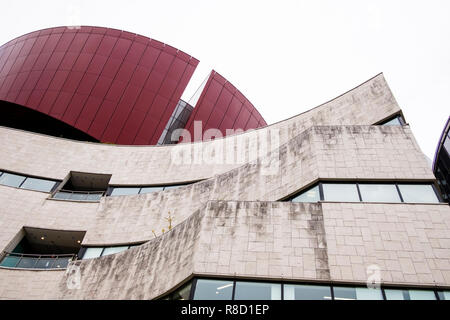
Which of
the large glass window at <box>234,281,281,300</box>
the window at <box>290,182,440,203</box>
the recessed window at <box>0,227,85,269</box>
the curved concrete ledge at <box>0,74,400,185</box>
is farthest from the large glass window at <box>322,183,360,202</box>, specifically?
the recessed window at <box>0,227,85,269</box>

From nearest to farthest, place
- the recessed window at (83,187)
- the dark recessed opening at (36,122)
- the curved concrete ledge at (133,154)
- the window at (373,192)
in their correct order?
the window at (373,192), the curved concrete ledge at (133,154), the recessed window at (83,187), the dark recessed opening at (36,122)

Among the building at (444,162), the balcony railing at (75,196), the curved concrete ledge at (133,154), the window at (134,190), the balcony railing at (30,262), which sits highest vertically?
the building at (444,162)

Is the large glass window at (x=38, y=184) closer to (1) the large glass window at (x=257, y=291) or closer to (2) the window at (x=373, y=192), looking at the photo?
(1) the large glass window at (x=257, y=291)

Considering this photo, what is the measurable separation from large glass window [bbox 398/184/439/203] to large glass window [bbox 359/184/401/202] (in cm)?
27

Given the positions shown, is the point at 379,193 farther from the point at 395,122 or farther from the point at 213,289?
the point at 213,289

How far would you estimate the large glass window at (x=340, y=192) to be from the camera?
12.4m

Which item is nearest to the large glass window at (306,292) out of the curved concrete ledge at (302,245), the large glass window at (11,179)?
the curved concrete ledge at (302,245)

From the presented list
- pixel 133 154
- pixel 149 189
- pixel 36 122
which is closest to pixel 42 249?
pixel 149 189

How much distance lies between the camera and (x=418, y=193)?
A: 39.8ft

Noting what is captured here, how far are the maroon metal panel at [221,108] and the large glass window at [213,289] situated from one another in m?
18.7

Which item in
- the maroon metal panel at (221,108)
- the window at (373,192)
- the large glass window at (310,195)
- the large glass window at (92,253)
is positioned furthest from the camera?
the maroon metal panel at (221,108)

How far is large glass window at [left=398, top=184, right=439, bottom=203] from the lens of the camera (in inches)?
469

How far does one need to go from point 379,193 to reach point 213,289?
6939mm
